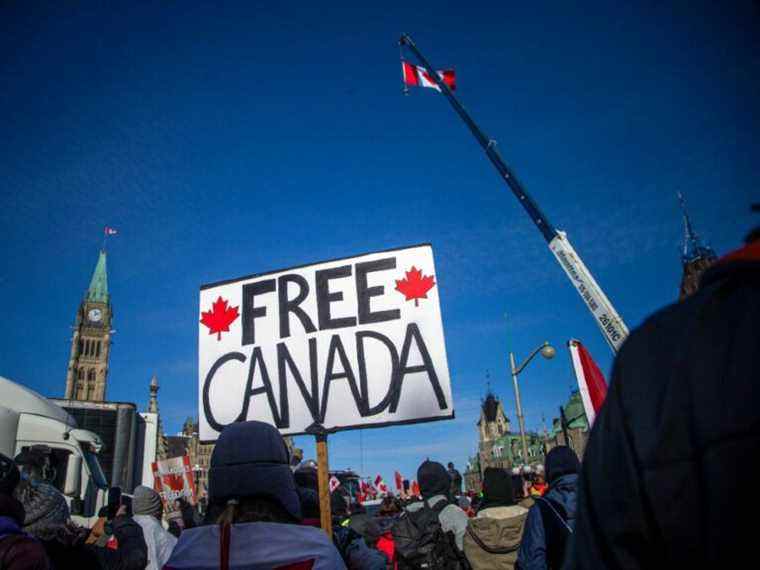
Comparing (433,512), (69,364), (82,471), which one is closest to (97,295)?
(69,364)

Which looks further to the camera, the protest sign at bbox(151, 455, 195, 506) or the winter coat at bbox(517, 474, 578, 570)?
the protest sign at bbox(151, 455, 195, 506)

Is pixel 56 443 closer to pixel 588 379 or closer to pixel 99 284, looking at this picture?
pixel 588 379

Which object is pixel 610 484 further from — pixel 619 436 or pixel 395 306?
pixel 395 306

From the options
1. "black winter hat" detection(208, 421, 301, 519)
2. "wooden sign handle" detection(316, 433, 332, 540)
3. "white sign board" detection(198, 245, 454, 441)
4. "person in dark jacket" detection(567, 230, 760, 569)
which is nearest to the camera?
"person in dark jacket" detection(567, 230, 760, 569)

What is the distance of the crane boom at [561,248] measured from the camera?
11383mm

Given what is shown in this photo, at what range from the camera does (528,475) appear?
10203 millimetres

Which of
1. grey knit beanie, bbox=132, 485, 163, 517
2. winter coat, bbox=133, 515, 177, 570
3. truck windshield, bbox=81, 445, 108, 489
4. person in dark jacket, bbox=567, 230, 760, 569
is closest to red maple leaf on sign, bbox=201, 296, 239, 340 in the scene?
grey knit beanie, bbox=132, 485, 163, 517

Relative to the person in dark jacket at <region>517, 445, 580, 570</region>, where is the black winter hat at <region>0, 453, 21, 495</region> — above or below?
above

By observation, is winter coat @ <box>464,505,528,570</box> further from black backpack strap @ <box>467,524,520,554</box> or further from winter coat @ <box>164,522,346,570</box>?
winter coat @ <box>164,522,346,570</box>

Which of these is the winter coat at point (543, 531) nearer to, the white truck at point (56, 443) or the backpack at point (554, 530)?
the backpack at point (554, 530)

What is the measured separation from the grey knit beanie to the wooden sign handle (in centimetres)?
288

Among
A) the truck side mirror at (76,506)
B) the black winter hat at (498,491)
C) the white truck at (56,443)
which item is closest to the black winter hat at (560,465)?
the black winter hat at (498,491)

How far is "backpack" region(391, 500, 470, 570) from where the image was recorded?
536 centimetres

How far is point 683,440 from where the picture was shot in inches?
29.2
